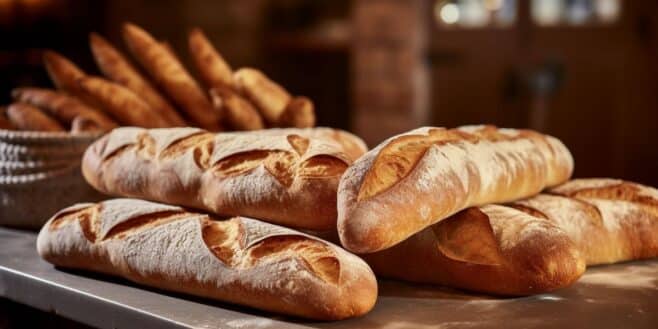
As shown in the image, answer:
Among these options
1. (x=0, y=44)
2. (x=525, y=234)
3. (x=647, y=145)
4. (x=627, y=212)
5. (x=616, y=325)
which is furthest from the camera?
(x=0, y=44)

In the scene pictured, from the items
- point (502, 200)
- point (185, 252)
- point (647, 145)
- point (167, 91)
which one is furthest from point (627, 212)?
point (647, 145)


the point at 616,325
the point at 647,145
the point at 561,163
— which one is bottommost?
the point at 647,145

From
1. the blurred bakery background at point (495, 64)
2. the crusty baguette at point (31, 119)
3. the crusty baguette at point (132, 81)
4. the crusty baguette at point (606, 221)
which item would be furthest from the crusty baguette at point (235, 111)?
the blurred bakery background at point (495, 64)

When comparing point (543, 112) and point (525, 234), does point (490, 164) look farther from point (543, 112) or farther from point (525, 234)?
point (543, 112)

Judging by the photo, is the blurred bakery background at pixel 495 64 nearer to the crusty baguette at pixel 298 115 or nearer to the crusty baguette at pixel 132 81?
the crusty baguette at pixel 298 115

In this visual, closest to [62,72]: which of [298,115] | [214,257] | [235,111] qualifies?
[235,111]
